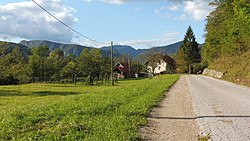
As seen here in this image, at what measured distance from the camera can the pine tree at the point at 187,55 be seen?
10560cm

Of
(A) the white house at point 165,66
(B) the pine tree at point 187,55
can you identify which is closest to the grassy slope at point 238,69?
(B) the pine tree at point 187,55

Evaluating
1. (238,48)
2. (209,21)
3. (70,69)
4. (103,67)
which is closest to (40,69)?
(70,69)

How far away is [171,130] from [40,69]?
7345 cm

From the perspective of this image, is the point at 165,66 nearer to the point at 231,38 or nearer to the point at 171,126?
the point at 231,38

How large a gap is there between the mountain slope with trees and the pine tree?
2593 cm

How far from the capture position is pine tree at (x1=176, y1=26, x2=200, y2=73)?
106 metres

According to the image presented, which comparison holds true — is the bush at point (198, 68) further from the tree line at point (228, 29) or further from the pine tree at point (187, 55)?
the tree line at point (228, 29)

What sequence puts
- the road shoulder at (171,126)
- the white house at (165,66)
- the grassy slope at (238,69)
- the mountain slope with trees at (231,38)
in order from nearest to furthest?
the road shoulder at (171,126), the grassy slope at (238,69), the mountain slope with trees at (231,38), the white house at (165,66)

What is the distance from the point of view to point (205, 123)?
9.28 metres

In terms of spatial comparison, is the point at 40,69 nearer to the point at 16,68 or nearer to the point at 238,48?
the point at 16,68

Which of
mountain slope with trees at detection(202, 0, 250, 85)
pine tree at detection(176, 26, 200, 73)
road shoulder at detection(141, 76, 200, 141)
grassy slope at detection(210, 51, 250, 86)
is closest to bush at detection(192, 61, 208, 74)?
pine tree at detection(176, 26, 200, 73)

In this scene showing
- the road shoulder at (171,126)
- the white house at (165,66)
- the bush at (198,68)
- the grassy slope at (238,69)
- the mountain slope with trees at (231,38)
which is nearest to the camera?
the road shoulder at (171,126)

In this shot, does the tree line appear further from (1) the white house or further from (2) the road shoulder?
(1) the white house

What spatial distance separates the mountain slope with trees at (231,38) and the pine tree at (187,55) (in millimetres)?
25927
